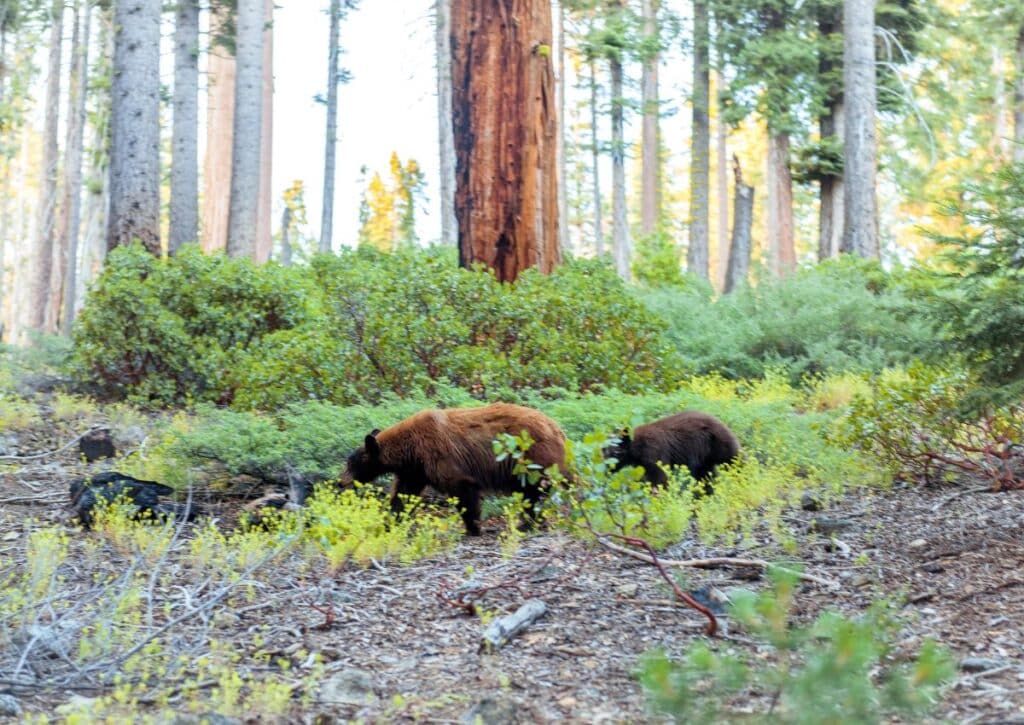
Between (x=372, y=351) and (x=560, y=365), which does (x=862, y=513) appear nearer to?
(x=560, y=365)

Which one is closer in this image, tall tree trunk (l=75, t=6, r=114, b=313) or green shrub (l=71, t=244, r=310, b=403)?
green shrub (l=71, t=244, r=310, b=403)

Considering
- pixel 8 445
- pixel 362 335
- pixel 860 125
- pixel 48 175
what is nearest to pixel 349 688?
pixel 362 335

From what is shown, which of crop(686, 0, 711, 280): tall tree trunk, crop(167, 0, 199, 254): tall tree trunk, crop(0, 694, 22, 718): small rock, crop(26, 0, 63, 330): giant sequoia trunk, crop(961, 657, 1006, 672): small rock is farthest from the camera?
crop(26, 0, 63, 330): giant sequoia trunk

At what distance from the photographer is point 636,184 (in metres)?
73.9

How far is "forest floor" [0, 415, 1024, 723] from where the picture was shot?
4.32m

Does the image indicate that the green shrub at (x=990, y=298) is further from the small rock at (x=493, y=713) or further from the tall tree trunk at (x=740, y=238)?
the tall tree trunk at (x=740, y=238)

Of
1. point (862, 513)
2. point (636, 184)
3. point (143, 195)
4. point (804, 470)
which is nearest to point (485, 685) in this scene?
point (862, 513)

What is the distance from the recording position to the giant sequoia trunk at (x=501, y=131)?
12805 mm

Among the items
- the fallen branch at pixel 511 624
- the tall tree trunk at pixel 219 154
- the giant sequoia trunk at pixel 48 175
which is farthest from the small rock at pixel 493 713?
the giant sequoia trunk at pixel 48 175

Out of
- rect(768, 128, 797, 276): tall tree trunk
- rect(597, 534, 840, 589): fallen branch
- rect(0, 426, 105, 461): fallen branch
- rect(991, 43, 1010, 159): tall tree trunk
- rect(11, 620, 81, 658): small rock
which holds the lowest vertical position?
rect(11, 620, 81, 658): small rock

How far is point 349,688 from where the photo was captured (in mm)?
4520

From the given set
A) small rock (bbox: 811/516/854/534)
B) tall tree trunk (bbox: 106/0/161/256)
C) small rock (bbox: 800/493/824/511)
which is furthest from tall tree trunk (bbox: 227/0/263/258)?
small rock (bbox: 811/516/854/534)

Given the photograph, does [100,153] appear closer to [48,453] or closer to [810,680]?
[48,453]

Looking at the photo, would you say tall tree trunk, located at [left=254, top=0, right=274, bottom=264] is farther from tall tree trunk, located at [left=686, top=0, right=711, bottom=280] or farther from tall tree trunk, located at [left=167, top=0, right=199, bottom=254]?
tall tree trunk, located at [left=686, top=0, right=711, bottom=280]
